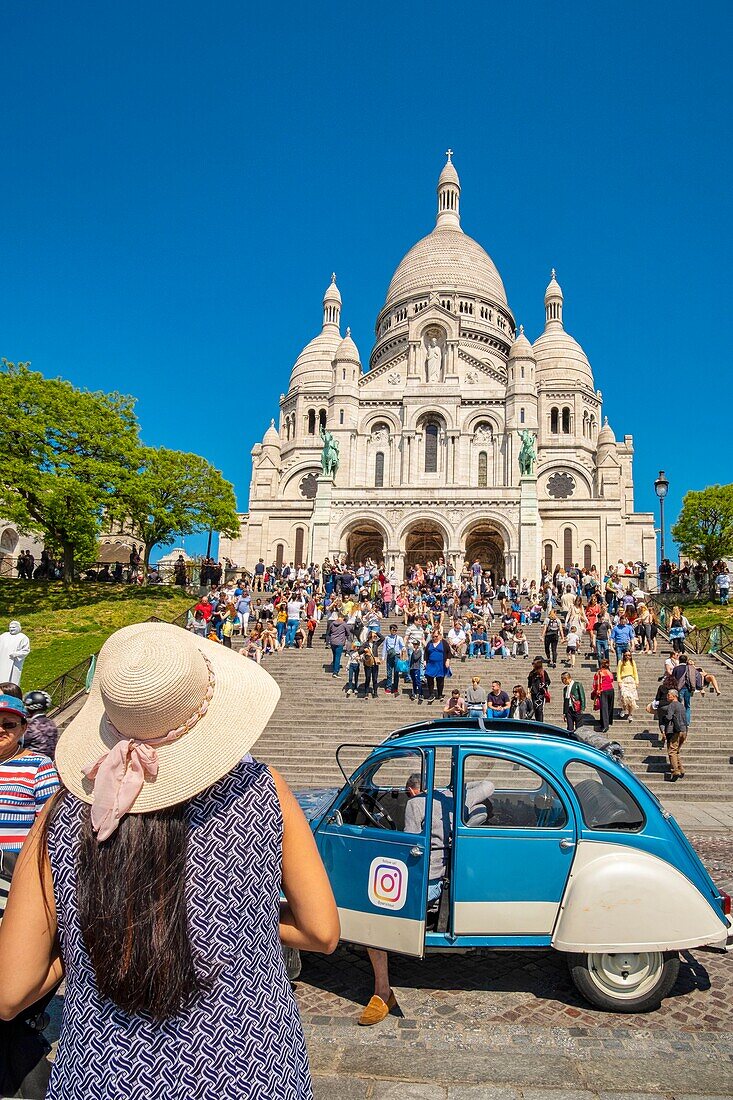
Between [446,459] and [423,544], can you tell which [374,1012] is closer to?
[423,544]

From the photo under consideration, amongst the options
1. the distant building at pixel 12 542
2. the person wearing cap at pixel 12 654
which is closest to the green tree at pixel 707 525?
the person wearing cap at pixel 12 654

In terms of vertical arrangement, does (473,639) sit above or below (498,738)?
above

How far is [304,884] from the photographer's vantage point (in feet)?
6.67

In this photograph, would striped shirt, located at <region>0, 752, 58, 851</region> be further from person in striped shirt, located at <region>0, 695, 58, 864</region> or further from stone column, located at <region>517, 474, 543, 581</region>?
stone column, located at <region>517, 474, 543, 581</region>

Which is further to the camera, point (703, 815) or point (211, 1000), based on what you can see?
point (703, 815)

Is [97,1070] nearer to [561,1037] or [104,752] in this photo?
[104,752]

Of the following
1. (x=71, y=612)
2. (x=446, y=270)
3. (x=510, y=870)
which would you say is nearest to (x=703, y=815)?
(x=510, y=870)

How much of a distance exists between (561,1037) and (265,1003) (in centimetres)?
332

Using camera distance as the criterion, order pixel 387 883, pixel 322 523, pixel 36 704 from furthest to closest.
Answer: pixel 322 523 → pixel 36 704 → pixel 387 883

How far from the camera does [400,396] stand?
50.2 meters

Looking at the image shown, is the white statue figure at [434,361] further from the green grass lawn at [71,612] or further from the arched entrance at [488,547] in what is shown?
the green grass lawn at [71,612]

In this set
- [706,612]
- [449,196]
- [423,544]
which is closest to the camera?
[706,612]

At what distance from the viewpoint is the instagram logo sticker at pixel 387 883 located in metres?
4.74

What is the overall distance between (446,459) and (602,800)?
1741 inches
